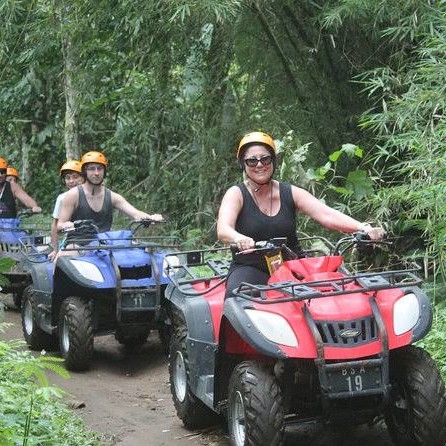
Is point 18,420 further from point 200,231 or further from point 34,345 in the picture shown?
point 200,231

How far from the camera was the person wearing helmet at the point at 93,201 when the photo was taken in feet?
27.8

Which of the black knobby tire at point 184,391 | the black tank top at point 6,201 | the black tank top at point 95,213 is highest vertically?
the black tank top at point 6,201

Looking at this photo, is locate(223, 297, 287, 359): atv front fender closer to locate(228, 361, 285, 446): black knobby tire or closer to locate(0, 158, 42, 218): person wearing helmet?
locate(228, 361, 285, 446): black knobby tire

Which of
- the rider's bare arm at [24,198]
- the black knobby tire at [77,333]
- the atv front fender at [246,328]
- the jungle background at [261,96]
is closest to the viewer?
the atv front fender at [246,328]

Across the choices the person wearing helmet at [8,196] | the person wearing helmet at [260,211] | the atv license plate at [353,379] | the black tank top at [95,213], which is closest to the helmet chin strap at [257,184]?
the person wearing helmet at [260,211]

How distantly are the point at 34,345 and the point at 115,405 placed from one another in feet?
7.75

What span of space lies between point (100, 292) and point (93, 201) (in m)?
1.28

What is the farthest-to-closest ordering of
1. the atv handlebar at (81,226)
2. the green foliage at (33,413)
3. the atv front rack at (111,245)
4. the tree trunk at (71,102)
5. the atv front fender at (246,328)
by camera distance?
the tree trunk at (71,102) → the atv handlebar at (81,226) → the atv front rack at (111,245) → the atv front fender at (246,328) → the green foliage at (33,413)

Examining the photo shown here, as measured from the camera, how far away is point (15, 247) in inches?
436

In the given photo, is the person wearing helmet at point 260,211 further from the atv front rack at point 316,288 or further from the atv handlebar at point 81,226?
the atv handlebar at point 81,226

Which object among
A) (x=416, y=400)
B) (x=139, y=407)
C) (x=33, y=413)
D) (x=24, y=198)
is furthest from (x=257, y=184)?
(x=24, y=198)

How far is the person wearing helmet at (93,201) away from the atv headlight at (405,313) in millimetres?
4147

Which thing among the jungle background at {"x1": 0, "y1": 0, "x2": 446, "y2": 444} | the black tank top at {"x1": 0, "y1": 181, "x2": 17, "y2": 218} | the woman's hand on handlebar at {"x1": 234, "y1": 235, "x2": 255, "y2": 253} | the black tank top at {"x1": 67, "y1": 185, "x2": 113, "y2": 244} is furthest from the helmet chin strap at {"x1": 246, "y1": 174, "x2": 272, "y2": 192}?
the black tank top at {"x1": 0, "y1": 181, "x2": 17, "y2": 218}

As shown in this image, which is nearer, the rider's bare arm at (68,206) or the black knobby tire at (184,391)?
the black knobby tire at (184,391)
